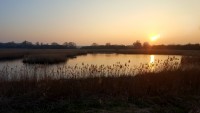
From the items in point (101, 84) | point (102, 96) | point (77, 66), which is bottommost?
point (102, 96)

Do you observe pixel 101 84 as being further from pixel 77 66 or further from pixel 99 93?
pixel 77 66

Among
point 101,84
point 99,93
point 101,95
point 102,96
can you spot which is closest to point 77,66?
point 101,84

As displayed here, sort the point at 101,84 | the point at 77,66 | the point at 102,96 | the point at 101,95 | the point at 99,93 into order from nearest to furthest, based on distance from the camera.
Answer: the point at 102,96 < the point at 101,95 < the point at 99,93 < the point at 101,84 < the point at 77,66

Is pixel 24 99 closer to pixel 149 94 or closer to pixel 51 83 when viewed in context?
pixel 51 83

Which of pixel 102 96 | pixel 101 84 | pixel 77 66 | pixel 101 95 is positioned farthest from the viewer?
pixel 77 66

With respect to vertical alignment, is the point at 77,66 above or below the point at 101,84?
above

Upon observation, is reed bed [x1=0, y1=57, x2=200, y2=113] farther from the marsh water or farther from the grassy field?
the marsh water

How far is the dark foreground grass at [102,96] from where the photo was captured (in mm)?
7672

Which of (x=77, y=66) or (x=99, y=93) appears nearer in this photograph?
(x=99, y=93)

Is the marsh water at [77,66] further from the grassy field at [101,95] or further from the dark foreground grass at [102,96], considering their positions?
the dark foreground grass at [102,96]

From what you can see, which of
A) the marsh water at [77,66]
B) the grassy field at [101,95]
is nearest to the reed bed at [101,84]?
the grassy field at [101,95]

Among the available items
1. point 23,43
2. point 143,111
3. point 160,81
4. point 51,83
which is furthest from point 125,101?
point 23,43

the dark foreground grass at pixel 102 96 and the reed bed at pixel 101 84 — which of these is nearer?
the dark foreground grass at pixel 102 96

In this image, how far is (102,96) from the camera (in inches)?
352
